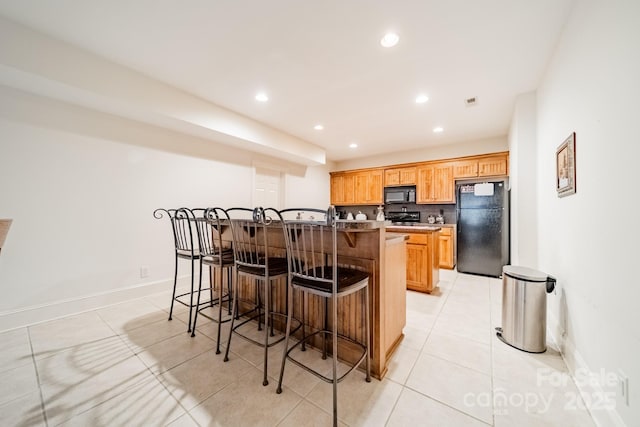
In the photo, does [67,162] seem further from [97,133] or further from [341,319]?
[341,319]

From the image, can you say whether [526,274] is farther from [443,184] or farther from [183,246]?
[183,246]

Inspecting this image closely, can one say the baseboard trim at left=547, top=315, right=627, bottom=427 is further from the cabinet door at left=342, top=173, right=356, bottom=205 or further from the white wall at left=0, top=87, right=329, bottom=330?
the cabinet door at left=342, top=173, right=356, bottom=205

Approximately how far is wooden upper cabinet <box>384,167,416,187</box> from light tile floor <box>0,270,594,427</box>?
3.78m

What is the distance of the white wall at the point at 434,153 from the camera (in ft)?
15.6

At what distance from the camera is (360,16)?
1849 mm

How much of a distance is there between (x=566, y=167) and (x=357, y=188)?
15.3ft

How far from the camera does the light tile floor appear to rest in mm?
1322

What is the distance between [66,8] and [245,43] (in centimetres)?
133

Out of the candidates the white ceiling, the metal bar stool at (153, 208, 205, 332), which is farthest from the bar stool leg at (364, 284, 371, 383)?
the white ceiling

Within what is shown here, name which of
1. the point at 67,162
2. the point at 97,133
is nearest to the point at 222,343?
the point at 67,162

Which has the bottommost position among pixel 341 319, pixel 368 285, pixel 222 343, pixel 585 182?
pixel 222 343

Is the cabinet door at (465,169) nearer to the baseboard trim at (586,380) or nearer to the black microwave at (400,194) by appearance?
the black microwave at (400,194)

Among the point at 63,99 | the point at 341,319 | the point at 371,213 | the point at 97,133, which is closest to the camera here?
the point at 341,319

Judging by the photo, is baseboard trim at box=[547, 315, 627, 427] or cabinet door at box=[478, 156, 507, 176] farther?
cabinet door at box=[478, 156, 507, 176]
